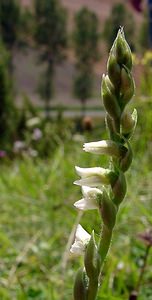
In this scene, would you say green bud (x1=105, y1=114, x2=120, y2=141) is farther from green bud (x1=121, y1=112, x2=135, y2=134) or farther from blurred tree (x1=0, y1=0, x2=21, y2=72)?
blurred tree (x1=0, y1=0, x2=21, y2=72)

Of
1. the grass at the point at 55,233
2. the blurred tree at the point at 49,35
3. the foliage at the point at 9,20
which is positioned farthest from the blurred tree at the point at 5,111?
the blurred tree at the point at 49,35

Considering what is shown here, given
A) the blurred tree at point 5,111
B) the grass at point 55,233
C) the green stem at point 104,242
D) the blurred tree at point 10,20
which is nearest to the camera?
the green stem at point 104,242

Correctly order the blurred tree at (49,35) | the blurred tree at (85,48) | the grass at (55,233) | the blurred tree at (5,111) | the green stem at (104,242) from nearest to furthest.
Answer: the green stem at (104,242) < the grass at (55,233) < the blurred tree at (5,111) < the blurred tree at (85,48) < the blurred tree at (49,35)

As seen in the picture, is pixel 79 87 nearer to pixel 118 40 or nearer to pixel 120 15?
pixel 120 15

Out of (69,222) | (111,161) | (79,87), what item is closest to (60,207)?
(69,222)

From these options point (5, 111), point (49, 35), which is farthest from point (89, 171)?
point (49, 35)

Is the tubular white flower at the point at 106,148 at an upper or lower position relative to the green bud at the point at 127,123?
lower

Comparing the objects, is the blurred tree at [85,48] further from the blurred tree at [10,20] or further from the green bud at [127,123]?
the green bud at [127,123]
